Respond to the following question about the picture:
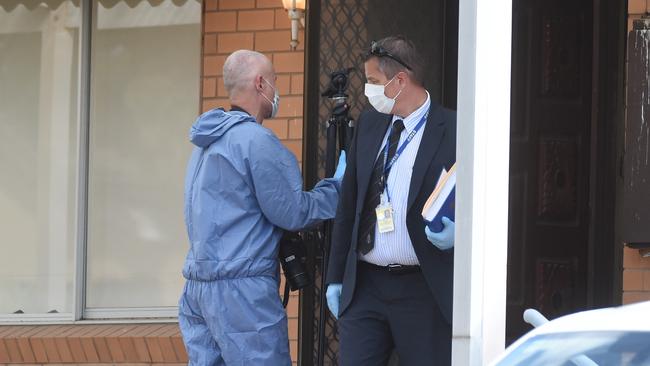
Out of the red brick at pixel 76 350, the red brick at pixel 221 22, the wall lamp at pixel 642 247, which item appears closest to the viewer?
the wall lamp at pixel 642 247

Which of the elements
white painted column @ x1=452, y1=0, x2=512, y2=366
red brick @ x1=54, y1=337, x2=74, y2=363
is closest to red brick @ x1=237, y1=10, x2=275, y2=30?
red brick @ x1=54, y1=337, x2=74, y2=363

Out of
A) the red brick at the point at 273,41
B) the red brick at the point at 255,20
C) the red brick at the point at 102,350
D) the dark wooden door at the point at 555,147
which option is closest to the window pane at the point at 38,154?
the red brick at the point at 102,350

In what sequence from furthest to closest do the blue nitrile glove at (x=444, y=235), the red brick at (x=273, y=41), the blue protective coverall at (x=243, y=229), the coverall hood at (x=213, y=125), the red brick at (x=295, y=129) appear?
the red brick at (x=273, y=41)
the red brick at (x=295, y=129)
the coverall hood at (x=213, y=125)
the blue protective coverall at (x=243, y=229)
the blue nitrile glove at (x=444, y=235)

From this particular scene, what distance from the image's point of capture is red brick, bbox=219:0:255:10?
6.24m

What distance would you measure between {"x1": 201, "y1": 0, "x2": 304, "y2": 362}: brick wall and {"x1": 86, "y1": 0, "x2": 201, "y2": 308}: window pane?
1.45 feet

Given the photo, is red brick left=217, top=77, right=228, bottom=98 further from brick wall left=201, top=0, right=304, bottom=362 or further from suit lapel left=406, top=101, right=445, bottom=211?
suit lapel left=406, top=101, right=445, bottom=211

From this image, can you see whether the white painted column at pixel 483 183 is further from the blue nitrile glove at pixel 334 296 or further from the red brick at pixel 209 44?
the red brick at pixel 209 44

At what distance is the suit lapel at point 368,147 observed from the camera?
4.41m

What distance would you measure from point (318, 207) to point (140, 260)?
7.44 ft

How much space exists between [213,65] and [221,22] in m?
0.23

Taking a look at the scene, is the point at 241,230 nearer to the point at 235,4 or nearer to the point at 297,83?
the point at 297,83

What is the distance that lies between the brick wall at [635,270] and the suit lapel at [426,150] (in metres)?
1.28

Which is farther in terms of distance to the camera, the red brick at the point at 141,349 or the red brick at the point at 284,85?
the red brick at the point at 141,349

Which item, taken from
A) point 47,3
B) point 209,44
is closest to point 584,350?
point 209,44
